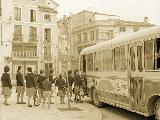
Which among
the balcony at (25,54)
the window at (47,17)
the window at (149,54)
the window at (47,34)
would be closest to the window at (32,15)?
the window at (47,17)

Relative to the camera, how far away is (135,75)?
1310 centimetres

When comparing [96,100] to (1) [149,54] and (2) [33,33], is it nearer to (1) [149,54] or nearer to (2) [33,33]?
(1) [149,54]

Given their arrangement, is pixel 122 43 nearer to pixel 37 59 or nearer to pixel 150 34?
pixel 150 34

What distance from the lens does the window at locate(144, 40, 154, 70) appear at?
Result: 1191 cm

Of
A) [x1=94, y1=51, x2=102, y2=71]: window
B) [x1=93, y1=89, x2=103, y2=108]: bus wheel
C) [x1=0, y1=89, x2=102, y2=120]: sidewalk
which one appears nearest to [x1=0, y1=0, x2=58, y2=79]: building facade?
[x1=93, y1=89, x2=103, y2=108]: bus wheel

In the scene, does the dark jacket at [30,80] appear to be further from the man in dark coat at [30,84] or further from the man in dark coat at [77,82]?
the man in dark coat at [77,82]

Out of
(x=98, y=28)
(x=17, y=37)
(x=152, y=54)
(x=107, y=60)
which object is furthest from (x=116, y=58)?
(x=98, y=28)

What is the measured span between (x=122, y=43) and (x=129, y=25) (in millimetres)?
54588

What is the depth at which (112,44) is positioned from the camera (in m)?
16.0

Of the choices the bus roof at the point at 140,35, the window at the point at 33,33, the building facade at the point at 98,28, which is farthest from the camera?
the building facade at the point at 98,28

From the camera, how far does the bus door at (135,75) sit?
41.7 feet

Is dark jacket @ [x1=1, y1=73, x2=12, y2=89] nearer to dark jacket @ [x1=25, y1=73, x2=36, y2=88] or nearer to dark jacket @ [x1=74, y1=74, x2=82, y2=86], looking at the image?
Result: dark jacket @ [x1=25, y1=73, x2=36, y2=88]

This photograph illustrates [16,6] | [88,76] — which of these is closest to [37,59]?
[16,6]

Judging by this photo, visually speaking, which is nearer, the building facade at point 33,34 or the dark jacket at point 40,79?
the dark jacket at point 40,79
